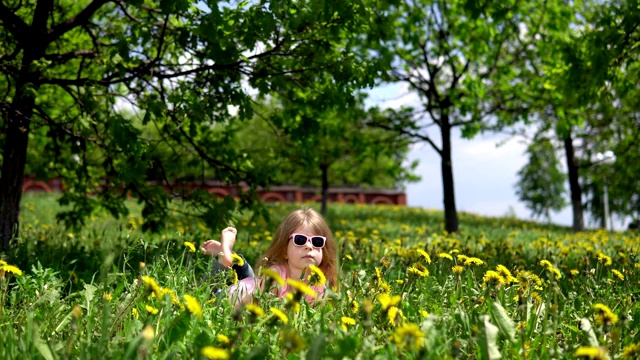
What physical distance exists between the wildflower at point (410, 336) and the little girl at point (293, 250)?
164cm

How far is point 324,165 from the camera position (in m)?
20.7

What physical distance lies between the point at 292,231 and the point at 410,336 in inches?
86.4

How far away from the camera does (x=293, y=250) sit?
3.92 metres

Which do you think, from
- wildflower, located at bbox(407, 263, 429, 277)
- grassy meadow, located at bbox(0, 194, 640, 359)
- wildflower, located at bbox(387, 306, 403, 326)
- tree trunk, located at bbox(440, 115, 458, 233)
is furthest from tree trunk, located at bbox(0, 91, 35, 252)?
tree trunk, located at bbox(440, 115, 458, 233)

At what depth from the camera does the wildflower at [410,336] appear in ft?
6.17

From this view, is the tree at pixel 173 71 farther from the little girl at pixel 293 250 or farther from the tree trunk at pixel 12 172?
the little girl at pixel 293 250

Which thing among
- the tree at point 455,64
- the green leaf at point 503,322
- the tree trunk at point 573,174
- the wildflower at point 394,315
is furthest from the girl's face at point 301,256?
the tree trunk at point 573,174

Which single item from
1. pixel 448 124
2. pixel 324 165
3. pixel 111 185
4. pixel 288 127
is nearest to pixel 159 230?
pixel 111 185

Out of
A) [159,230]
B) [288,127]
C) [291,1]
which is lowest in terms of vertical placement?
[159,230]

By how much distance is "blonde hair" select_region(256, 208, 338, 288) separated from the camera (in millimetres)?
4047

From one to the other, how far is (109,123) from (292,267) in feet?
7.92

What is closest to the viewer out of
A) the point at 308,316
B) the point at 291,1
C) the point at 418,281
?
the point at 308,316

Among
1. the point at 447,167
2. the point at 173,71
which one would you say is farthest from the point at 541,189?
the point at 173,71

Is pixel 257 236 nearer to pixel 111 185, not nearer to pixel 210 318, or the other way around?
pixel 111 185
